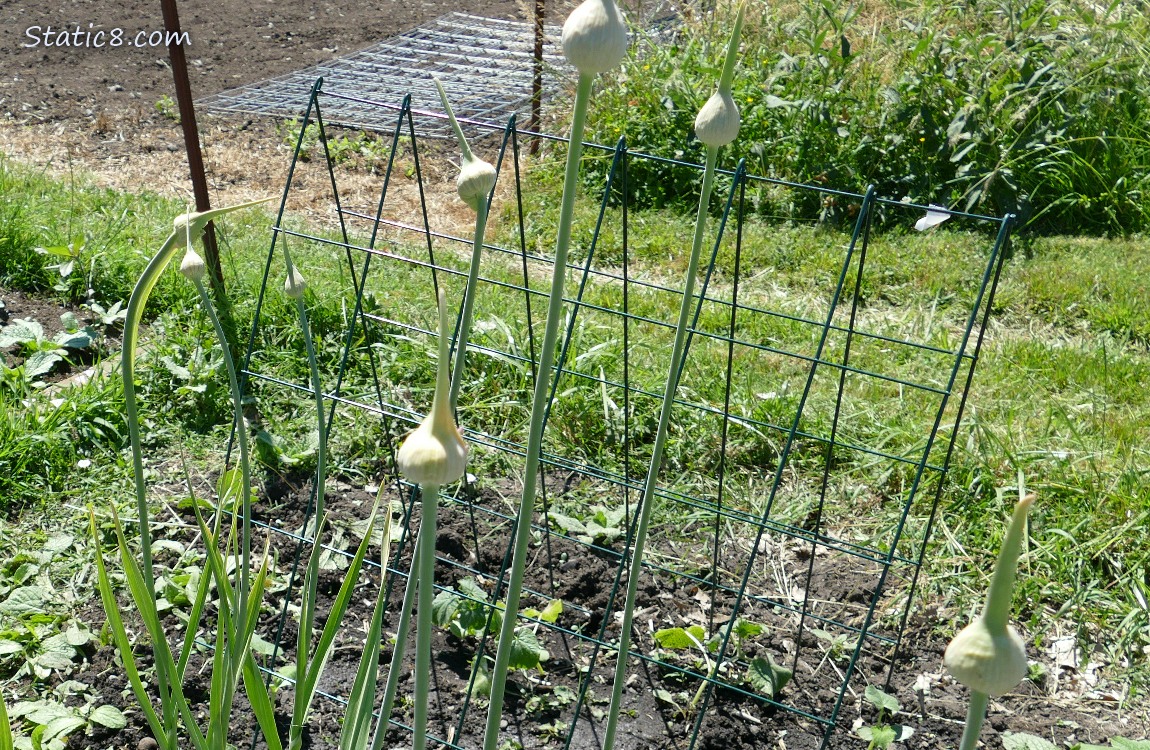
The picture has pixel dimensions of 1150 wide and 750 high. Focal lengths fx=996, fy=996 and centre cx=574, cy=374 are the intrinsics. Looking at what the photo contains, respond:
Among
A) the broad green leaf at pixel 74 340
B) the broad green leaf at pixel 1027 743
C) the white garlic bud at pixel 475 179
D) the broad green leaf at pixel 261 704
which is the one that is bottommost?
the broad green leaf at pixel 1027 743

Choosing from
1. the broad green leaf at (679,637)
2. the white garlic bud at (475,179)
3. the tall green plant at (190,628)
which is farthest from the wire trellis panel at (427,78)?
the white garlic bud at (475,179)

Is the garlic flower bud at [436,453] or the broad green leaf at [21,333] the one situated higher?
the garlic flower bud at [436,453]

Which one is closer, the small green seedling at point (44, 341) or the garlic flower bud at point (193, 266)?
the garlic flower bud at point (193, 266)

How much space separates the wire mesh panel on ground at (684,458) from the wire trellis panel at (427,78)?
64.8 inches

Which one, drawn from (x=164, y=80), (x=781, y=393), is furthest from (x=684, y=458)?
(x=164, y=80)

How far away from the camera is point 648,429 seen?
9.71ft

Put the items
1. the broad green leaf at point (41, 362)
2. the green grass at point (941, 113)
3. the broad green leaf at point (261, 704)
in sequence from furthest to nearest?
the green grass at point (941, 113)
the broad green leaf at point (41, 362)
the broad green leaf at point (261, 704)

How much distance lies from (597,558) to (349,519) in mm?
660

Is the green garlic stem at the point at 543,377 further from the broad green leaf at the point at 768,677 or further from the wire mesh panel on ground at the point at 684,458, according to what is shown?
the broad green leaf at the point at 768,677

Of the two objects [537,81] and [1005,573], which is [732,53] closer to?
[1005,573]

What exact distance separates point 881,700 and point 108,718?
5.12ft

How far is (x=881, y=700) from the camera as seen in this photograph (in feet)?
6.77

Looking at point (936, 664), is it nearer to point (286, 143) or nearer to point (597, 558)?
point (597, 558)

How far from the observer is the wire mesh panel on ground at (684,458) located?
2.11 m
